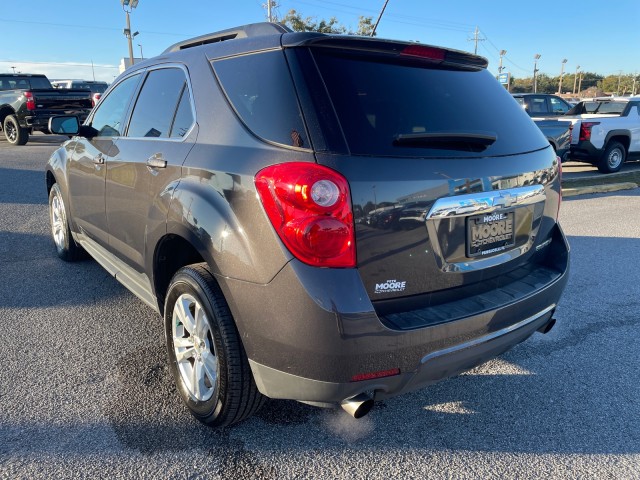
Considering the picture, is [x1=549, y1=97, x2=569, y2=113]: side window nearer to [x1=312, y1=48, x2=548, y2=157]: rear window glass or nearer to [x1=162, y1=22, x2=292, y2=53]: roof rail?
[x1=312, y1=48, x2=548, y2=157]: rear window glass

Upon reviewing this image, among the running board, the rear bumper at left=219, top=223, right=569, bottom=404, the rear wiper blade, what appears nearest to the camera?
the rear bumper at left=219, top=223, right=569, bottom=404

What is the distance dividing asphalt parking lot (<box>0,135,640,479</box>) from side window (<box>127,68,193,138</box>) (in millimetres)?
1384

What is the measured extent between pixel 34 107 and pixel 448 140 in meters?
15.6

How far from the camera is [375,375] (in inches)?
76.7

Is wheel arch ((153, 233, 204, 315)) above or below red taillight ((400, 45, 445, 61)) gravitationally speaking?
below

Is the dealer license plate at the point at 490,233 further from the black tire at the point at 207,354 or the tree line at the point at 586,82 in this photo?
the tree line at the point at 586,82

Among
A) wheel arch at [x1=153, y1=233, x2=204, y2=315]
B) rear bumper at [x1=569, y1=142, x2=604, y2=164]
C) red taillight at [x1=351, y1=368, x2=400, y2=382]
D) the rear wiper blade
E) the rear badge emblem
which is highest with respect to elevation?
the rear wiper blade

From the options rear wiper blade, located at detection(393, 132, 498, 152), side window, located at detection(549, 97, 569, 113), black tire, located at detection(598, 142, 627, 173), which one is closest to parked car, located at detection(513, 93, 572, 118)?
side window, located at detection(549, 97, 569, 113)

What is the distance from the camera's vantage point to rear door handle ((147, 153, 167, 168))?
104 inches

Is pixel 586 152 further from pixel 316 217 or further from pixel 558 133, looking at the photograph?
pixel 316 217

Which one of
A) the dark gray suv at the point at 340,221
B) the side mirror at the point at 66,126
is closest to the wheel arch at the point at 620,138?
the dark gray suv at the point at 340,221

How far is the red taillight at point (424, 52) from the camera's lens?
2344mm

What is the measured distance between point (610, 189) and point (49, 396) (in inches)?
389

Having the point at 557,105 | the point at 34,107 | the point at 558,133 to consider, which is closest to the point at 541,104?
the point at 557,105
